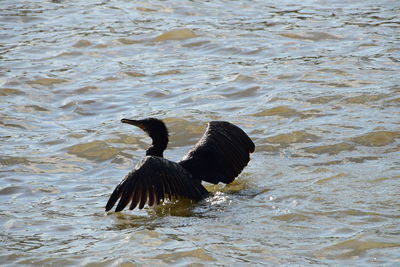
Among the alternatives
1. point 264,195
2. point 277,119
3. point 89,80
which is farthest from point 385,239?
point 89,80

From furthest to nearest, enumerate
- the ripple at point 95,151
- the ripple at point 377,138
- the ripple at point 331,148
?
the ripple at point 95,151 < the ripple at point 377,138 < the ripple at point 331,148

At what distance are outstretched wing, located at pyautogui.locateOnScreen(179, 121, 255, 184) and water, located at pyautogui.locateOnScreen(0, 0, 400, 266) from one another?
0.20 meters

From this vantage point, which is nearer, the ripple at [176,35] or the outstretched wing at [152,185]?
the outstretched wing at [152,185]

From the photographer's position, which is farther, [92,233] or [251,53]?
[251,53]

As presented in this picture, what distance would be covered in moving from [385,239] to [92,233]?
8.51 feet

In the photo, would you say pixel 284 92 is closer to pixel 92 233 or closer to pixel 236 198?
pixel 236 198

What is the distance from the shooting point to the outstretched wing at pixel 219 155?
8.78m

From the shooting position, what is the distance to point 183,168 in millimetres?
8516

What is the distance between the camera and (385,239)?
22.7 ft

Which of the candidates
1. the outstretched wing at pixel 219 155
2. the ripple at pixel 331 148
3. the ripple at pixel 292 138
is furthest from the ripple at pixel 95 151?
the ripple at pixel 331 148

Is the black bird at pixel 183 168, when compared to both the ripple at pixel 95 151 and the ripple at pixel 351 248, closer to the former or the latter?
the ripple at pixel 95 151

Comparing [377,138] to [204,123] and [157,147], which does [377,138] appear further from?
[157,147]

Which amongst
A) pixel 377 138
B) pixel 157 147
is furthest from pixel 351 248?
pixel 377 138

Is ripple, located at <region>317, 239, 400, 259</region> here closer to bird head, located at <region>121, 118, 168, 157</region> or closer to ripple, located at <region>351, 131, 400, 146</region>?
bird head, located at <region>121, 118, 168, 157</region>
